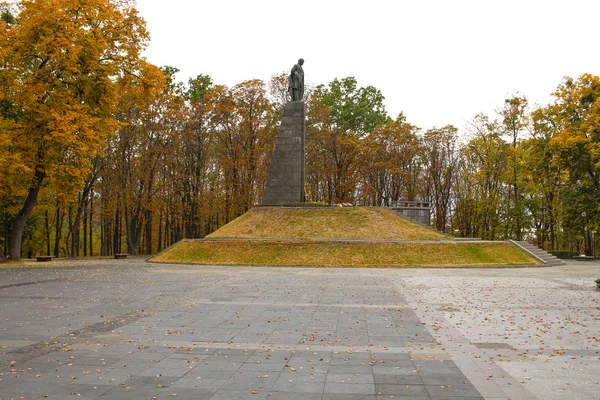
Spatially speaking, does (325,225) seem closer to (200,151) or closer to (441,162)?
(200,151)

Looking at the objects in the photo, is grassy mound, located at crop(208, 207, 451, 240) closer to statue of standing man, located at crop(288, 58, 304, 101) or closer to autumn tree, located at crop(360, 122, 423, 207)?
statue of standing man, located at crop(288, 58, 304, 101)

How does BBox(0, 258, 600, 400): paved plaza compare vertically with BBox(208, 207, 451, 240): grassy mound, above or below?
below

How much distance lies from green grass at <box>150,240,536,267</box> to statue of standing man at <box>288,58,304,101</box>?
44.8 feet

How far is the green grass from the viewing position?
2736 centimetres

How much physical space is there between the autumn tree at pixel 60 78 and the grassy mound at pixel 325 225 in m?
11.7

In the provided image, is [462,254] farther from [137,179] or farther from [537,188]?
[137,179]

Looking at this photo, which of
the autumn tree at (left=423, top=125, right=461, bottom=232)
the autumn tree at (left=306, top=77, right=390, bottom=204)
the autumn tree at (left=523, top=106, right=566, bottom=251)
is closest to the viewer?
the autumn tree at (left=523, top=106, right=566, bottom=251)

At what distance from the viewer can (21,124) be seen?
2545cm

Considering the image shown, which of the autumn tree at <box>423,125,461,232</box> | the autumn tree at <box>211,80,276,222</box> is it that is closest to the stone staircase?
the autumn tree at <box>423,125,461,232</box>

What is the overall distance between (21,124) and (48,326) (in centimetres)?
1987

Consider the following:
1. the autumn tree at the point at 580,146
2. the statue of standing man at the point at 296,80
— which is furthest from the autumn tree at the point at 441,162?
the statue of standing man at the point at 296,80

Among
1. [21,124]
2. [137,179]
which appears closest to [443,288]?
[21,124]

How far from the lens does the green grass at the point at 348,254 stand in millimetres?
27359

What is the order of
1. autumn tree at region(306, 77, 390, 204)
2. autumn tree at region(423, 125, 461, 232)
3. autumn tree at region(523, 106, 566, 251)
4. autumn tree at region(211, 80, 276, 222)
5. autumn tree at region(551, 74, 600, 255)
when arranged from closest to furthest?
autumn tree at region(551, 74, 600, 255) → autumn tree at region(523, 106, 566, 251) → autumn tree at region(211, 80, 276, 222) → autumn tree at region(306, 77, 390, 204) → autumn tree at region(423, 125, 461, 232)
